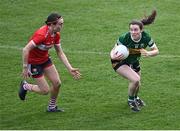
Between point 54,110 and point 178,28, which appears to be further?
point 178,28

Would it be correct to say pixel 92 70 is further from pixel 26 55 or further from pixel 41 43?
pixel 26 55

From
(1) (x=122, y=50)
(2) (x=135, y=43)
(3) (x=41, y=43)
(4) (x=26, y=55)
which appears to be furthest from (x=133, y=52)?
(4) (x=26, y=55)

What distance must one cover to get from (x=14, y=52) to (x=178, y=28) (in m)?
5.21

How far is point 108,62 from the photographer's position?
15.4 meters

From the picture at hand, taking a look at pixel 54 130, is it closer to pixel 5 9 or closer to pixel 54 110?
pixel 54 110

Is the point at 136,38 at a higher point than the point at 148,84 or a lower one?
higher

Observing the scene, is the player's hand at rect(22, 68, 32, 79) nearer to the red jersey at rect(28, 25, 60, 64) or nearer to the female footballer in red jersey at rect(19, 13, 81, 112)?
the female footballer in red jersey at rect(19, 13, 81, 112)

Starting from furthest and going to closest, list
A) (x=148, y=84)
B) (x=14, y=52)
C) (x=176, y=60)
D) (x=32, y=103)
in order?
(x=14, y=52) → (x=176, y=60) → (x=148, y=84) → (x=32, y=103)

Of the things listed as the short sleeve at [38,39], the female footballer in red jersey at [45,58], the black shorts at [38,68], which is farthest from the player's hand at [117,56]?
the short sleeve at [38,39]

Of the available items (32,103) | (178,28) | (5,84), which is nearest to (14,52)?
(5,84)

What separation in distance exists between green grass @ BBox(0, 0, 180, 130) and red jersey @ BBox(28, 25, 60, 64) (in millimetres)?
1126

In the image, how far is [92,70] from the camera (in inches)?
581

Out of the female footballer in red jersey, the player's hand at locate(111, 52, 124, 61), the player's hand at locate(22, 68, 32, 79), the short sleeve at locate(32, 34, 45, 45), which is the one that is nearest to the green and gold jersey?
the player's hand at locate(111, 52, 124, 61)

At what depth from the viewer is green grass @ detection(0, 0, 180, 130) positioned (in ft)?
37.1
